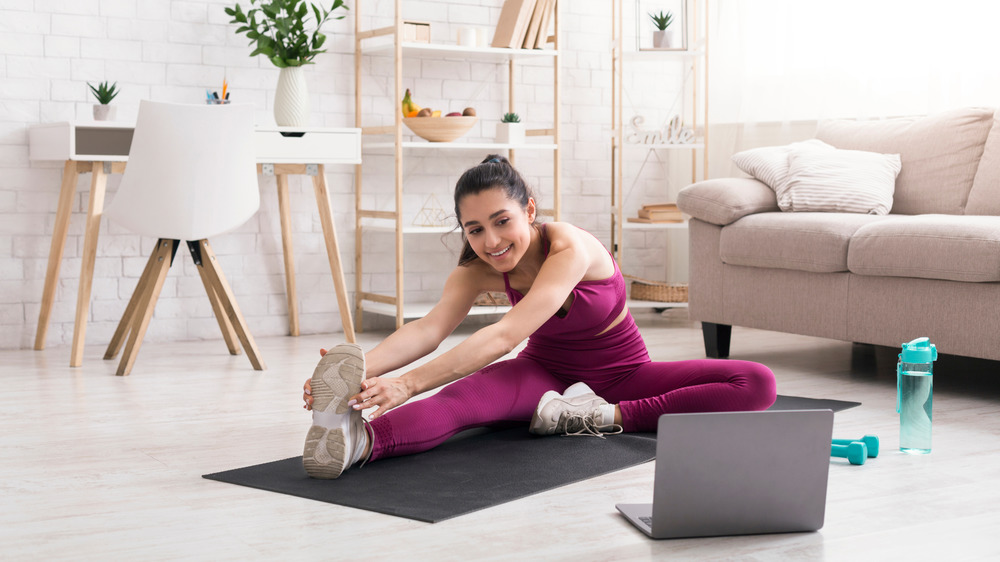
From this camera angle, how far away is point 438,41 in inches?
183

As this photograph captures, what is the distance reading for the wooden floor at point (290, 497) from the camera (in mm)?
1607

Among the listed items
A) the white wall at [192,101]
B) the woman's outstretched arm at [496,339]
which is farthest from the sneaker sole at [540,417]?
the white wall at [192,101]

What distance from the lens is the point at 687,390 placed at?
2363mm

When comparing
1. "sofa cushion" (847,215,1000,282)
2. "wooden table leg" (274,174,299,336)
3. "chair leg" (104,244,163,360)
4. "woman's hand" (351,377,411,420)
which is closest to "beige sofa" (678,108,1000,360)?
"sofa cushion" (847,215,1000,282)

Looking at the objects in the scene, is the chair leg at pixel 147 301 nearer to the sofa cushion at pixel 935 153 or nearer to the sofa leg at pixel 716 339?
the sofa leg at pixel 716 339

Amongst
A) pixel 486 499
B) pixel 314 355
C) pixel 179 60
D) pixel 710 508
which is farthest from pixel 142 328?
pixel 710 508

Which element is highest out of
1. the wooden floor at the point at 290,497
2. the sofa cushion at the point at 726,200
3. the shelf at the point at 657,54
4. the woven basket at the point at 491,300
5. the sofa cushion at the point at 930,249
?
the shelf at the point at 657,54

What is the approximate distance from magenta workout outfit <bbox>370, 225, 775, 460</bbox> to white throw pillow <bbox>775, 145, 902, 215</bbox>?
4.41 ft

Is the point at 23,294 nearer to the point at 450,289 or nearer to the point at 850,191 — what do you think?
the point at 450,289

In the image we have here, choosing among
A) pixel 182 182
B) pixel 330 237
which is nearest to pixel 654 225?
pixel 330 237

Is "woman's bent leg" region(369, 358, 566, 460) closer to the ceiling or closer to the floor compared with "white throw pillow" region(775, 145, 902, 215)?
closer to the floor

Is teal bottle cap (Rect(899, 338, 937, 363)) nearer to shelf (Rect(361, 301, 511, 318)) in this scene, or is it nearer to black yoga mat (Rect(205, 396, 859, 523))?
black yoga mat (Rect(205, 396, 859, 523))

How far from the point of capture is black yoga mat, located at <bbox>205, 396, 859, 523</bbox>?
6.06ft

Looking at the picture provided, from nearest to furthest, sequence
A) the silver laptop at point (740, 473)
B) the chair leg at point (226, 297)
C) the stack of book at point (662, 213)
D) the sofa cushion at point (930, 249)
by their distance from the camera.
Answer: the silver laptop at point (740, 473) → the sofa cushion at point (930, 249) → the chair leg at point (226, 297) → the stack of book at point (662, 213)
